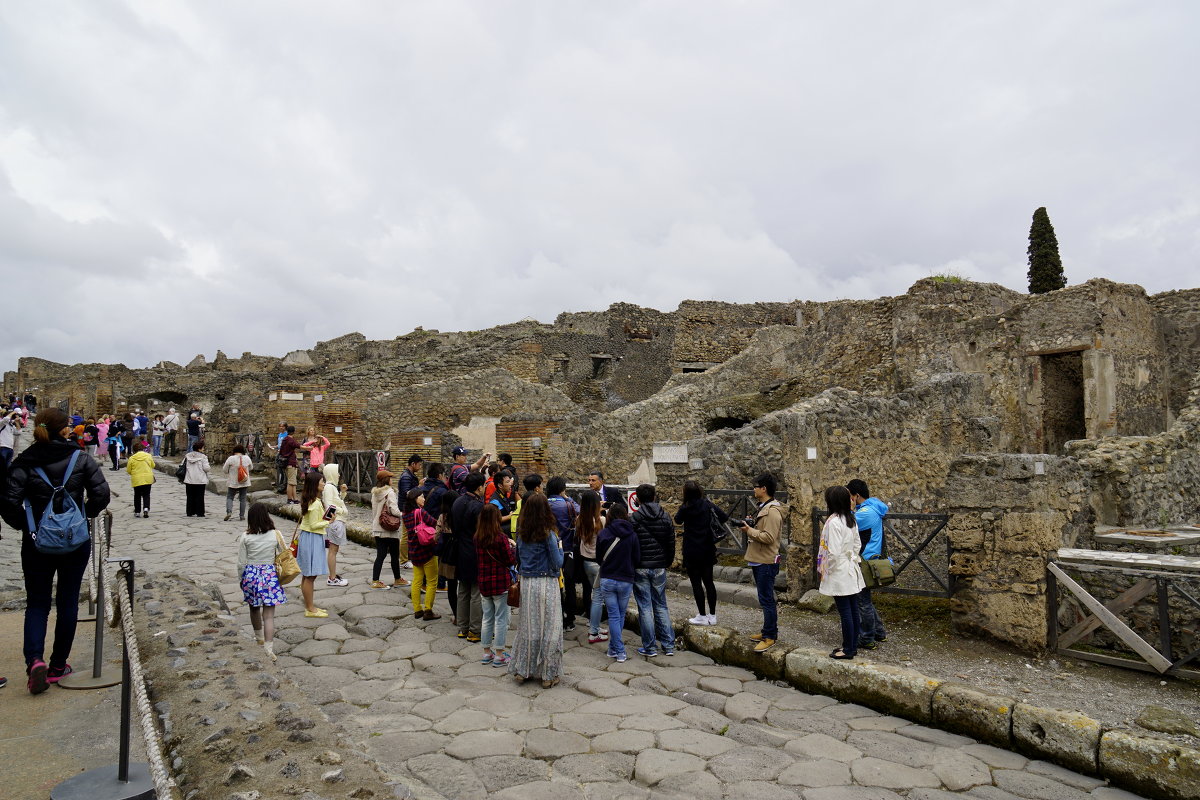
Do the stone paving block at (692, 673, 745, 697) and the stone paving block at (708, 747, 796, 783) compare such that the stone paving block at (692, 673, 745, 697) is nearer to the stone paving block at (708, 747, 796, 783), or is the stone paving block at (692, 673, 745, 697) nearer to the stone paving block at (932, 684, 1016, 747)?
the stone paving block at (708, 747, 796, 783)

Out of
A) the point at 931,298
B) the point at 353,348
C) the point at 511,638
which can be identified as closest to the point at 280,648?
the point at 511,638

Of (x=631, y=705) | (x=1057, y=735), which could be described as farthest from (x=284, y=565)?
(x=1057, y=735)

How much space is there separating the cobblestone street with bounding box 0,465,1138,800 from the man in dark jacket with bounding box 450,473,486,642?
0.21 meters

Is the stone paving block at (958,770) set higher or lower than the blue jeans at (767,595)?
lower

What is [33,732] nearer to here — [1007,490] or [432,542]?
[432,542]

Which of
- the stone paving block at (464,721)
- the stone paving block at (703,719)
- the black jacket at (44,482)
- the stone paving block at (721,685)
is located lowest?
the stone paving block at (721,685)

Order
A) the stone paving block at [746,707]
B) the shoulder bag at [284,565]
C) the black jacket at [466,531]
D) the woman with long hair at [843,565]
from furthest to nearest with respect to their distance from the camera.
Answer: the black jacket at [466,531]
the shoulder bag at [284,565]
the woman with long hair at [843,565]
the stone paving block at [746,707]

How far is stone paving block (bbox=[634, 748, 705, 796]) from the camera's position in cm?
380

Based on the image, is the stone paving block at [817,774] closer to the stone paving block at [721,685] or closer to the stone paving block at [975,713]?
the stone paving block at [975,713]

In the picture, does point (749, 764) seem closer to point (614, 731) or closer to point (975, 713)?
point (614, 731)

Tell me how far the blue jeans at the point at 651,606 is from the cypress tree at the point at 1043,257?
2086 cm

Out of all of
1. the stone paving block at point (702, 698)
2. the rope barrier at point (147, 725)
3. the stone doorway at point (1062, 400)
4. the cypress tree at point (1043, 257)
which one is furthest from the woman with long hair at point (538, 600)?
the cypress tree at point (1043, 257)

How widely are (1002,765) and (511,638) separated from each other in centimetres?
399

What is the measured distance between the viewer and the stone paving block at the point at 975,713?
13.8 feet
